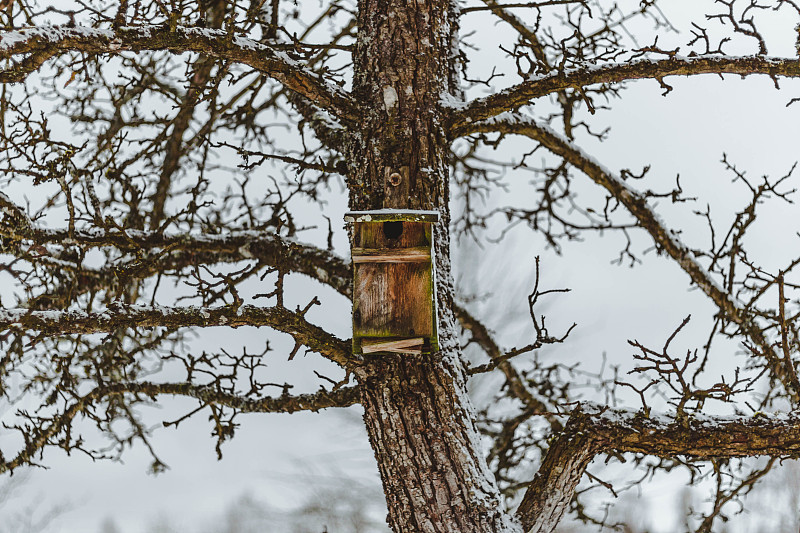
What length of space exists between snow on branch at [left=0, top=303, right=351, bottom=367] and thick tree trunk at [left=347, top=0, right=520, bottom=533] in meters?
0.23

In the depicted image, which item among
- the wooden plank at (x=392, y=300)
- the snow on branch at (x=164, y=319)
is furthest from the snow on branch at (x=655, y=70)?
the snow on branch at (x=164, y=319)

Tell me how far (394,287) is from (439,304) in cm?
24

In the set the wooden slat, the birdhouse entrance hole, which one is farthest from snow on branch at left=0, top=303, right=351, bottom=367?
the birdhouse entrance hole

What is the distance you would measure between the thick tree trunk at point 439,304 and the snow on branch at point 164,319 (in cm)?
23

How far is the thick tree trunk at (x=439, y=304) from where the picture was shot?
2.16m

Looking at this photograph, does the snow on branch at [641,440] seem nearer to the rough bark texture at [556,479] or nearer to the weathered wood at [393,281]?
the rough bark texture at [556,479]

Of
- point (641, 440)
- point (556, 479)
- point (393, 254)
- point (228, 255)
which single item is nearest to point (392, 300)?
point (393, 254)

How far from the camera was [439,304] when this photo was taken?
2.36 metres

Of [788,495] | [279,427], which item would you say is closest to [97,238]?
[279,427]

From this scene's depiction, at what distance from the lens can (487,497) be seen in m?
2.19

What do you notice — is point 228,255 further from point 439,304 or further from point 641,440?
point 641,440

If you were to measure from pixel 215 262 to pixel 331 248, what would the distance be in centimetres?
65

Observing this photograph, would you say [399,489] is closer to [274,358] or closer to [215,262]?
[215,262]

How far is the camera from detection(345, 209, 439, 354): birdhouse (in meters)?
2.15
